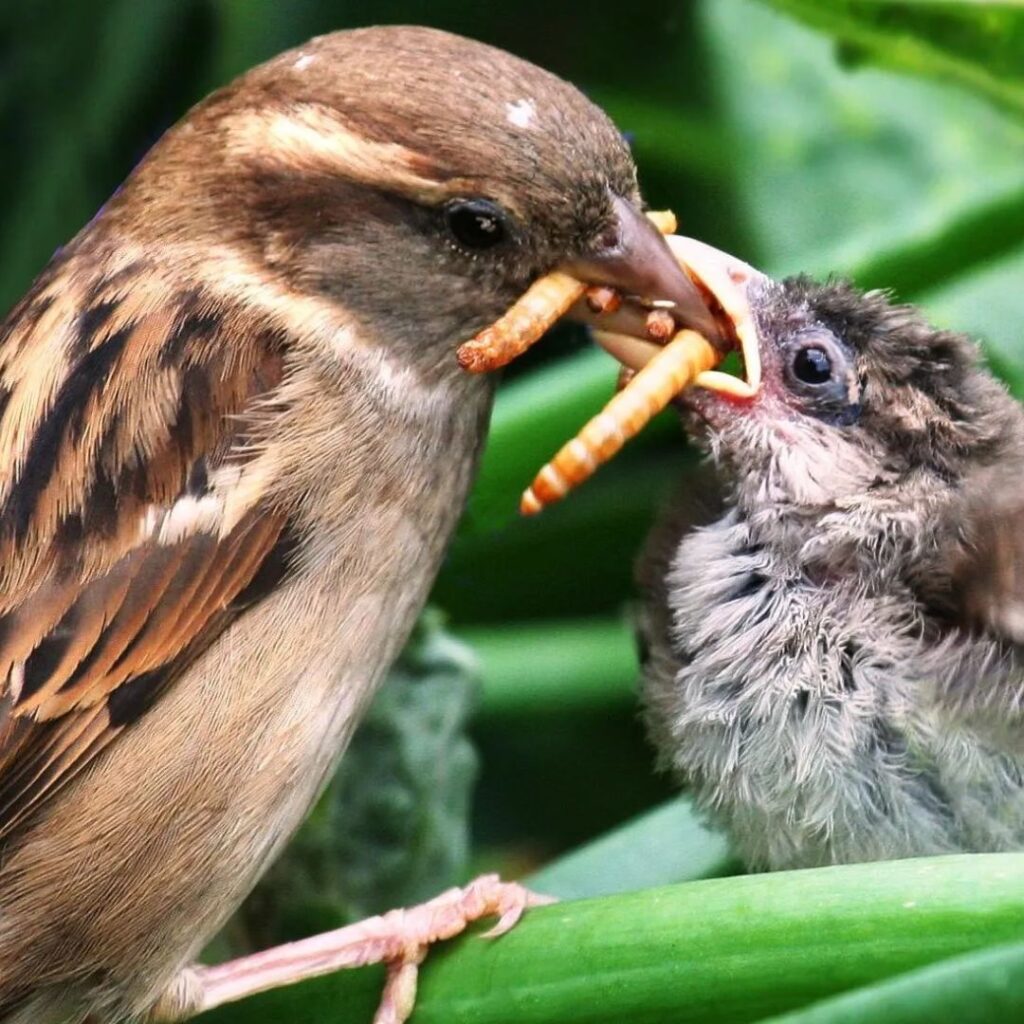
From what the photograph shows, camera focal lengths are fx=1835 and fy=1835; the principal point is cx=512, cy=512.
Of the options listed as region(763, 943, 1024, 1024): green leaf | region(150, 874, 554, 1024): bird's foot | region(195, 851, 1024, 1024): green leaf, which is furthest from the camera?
region(150, 874, 554, 1024): bird's foot

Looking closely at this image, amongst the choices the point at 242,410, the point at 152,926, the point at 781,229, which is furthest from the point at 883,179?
the point at 152,926

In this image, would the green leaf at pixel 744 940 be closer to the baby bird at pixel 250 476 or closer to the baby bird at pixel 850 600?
the baby bird at pixel 250 476

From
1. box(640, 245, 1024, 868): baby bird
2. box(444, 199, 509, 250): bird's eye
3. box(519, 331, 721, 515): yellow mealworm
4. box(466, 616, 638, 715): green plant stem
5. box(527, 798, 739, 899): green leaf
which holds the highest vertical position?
box(444, 199, 509, 250): bird's eye

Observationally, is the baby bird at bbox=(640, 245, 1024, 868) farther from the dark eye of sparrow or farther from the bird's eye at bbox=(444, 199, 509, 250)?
the bird's eye at bbox=(444, 199, 509, 250)

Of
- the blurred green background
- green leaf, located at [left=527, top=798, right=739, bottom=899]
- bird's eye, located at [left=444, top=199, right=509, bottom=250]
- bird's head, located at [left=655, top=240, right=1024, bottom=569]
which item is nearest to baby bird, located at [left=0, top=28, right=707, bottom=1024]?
bird's eye, located at [left=444, top=199, right=509, bottom=250]

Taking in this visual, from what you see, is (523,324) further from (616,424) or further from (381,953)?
(381,953)

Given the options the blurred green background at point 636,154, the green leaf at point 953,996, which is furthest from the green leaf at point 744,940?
the blurred green background at point 636,154

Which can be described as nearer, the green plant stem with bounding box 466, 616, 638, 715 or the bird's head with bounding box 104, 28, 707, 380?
the bird's head with bounding box 104, 28, 707, 380

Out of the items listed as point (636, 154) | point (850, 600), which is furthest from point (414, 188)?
point (636, 154)
